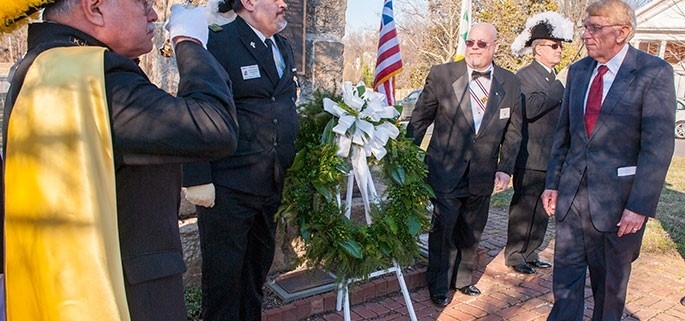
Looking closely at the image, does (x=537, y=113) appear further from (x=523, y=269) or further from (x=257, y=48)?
(x=257, y=48)

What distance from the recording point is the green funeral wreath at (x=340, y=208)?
2.87m

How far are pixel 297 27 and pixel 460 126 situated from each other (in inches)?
58.7

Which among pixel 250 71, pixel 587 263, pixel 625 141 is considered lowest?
pixel 587 263

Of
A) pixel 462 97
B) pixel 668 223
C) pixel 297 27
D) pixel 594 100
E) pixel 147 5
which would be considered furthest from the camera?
pixel 668 223

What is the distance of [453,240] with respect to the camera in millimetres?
4012

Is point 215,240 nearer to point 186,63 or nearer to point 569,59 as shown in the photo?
point 186,63

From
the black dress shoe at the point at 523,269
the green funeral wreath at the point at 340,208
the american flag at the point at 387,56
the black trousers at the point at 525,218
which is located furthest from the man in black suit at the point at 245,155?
the black dress shoe at the point at 523,269

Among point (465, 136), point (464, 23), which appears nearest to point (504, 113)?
point (465, 136)

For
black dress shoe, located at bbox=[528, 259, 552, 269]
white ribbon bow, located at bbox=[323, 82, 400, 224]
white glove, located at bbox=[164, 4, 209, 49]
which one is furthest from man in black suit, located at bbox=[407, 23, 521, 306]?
white glove, located at bbox=[164, 4, 209, 49]

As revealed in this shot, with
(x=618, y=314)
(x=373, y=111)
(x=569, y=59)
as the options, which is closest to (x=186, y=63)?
(x=373, y=111)

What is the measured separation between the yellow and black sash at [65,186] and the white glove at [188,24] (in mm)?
312

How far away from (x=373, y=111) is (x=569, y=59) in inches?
462

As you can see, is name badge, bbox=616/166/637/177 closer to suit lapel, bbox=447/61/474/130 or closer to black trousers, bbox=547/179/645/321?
black trousers, bbox=547/179/645/321

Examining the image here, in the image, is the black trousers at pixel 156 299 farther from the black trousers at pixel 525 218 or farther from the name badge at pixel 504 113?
the black trousers at pixel 525 218
